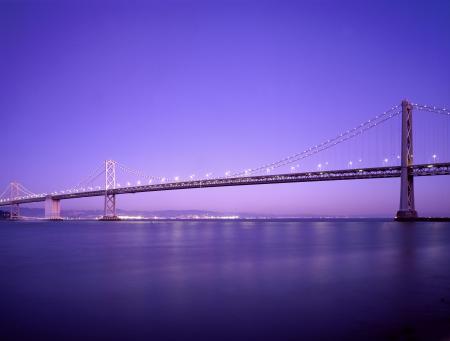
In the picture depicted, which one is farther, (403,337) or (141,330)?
(141,330)

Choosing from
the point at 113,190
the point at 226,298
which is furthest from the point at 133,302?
the point at 113,190

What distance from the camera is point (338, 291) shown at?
8.64 m

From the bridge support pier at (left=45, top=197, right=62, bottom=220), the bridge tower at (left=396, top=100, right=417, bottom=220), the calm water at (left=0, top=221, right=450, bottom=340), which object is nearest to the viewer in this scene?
the calm water at (left=0, top=221, right=450, bottom=340)

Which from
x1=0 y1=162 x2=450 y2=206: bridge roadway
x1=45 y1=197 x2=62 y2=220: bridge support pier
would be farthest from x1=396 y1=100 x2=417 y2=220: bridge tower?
x1=45 y1=197 x2=62 y2=220: bridge support pier

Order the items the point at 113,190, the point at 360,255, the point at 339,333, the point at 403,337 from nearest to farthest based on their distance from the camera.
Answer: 1. the point at 403,337
2. the point at 339,333
3. the point at 360,255
4. the point at 113,190

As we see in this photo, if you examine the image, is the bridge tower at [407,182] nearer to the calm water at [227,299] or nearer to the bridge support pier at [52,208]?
the calm water at [227,299]

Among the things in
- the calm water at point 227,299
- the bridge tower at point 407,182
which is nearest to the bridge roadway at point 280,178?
the bridge tower at point 407,182

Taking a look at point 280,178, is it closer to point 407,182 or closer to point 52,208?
point 407,182

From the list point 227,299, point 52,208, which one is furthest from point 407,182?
point 52,208

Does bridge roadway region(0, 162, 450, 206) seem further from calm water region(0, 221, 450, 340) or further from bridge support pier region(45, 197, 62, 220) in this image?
calm water region(0, 221, 450, 340)

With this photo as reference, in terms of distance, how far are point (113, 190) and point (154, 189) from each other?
6.96m

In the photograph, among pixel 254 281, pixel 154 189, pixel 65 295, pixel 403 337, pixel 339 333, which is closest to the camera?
pixel 403 337

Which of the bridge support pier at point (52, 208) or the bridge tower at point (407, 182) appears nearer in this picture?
the bridge tower at point (407, 182)

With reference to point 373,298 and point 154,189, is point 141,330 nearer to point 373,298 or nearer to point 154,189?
point 373,298
